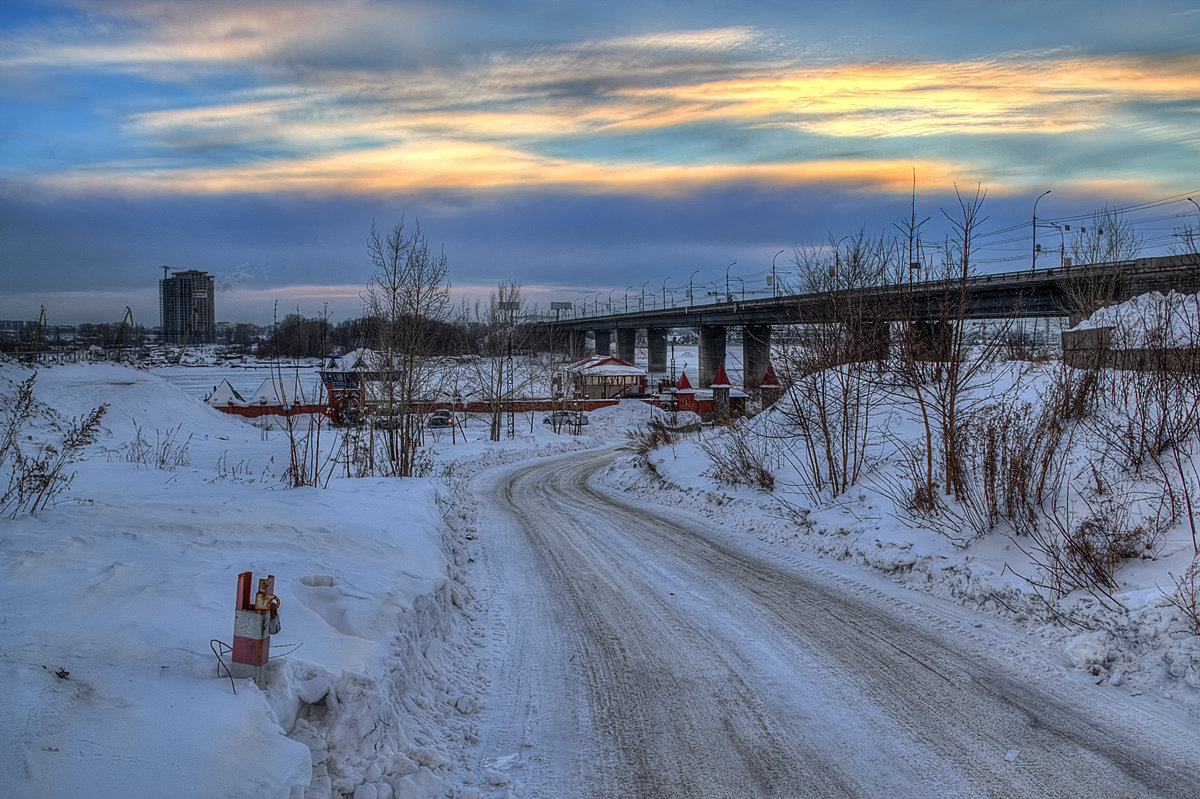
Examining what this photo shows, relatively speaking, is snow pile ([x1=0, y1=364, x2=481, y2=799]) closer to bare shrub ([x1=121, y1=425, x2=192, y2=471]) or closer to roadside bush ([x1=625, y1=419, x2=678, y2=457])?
bare shrub ([x1=121, y1=425, x2=192, y2=471])

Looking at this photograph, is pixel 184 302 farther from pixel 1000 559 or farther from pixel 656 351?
pixel 1000 559

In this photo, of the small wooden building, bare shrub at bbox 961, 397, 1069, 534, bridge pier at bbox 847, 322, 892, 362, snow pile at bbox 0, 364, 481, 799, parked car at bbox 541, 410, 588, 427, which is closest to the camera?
snow pile at bbox 0, 364, 481, 799

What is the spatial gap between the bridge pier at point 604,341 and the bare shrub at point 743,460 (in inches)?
4156

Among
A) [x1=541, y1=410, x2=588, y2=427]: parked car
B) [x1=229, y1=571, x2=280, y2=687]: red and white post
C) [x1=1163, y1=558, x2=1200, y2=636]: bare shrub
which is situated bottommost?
[x1=541, y1=410, x2=588, y2=427]: parked car

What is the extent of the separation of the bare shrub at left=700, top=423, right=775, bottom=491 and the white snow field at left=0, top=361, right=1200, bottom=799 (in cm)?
539

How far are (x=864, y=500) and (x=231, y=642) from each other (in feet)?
38.1

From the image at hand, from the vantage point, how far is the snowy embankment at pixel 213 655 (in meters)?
3.74

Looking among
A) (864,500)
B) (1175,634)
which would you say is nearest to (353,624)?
(1175,634)

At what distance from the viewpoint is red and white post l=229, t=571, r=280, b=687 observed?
451 centimetres

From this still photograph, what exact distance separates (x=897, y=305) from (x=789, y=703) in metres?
11.8

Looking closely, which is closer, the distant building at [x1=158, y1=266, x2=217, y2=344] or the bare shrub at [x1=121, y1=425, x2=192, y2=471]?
the bare shrub at [x1=121, y1=425, x2=192, y2=471]

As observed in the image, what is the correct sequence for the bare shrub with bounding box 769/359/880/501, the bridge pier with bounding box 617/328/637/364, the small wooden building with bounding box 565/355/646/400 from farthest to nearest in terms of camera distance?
the bridge pier with bounding box 617/328/637/364, the small wooden building with bounding box 565/355/646/400, the bare shrub with bounding box 769/359/880/501

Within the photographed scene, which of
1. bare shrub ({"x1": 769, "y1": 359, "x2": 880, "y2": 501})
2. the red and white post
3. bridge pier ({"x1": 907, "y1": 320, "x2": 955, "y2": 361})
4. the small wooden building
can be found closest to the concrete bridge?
bridge pier ({"x1": 907, "y1": 320, "x2": 955, "y2": 361})

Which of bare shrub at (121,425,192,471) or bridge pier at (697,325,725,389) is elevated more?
bridge pier at (697,325,725,389)
